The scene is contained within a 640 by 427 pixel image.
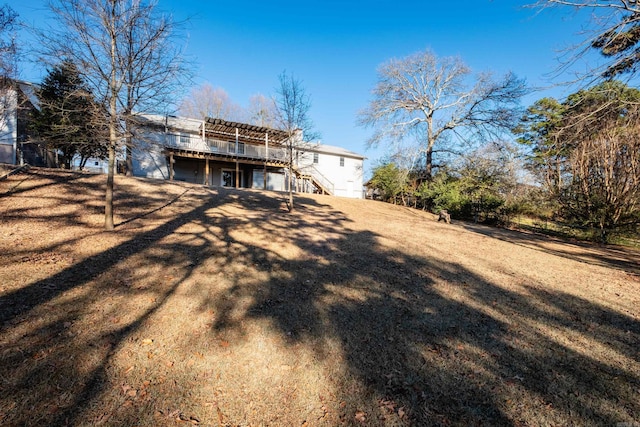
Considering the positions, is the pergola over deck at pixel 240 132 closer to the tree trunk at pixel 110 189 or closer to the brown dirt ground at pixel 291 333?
the tree trunk at pixel 110 189

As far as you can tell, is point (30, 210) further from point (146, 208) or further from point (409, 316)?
point (409, 316)

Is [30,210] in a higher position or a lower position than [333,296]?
higher

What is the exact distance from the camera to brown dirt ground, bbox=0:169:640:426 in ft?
8.44

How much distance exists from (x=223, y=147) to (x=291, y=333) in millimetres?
19601

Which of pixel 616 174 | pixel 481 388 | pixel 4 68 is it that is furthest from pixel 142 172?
pixel 616 174

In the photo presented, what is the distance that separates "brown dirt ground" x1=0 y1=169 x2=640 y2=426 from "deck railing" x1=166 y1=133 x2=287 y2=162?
12.7m

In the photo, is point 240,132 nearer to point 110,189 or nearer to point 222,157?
point 222,157

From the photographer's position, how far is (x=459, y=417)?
8.38 feet

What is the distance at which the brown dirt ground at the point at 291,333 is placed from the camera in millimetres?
2572

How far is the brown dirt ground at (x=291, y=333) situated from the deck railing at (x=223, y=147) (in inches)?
502

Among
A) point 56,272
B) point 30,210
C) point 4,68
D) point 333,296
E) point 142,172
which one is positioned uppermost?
point 4,68

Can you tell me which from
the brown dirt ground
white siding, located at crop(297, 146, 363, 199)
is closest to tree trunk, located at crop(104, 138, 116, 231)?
the brown dirt ground

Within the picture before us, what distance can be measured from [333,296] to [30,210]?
839 centimetres

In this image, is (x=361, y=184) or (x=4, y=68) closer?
(x=4, y=68)
